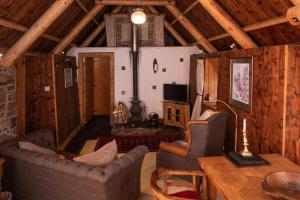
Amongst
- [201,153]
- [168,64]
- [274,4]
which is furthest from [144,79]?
[274,4]

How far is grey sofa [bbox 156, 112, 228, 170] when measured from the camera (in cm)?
405

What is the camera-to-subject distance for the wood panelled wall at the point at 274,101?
11.3 ft

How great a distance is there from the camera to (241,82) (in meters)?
4.83

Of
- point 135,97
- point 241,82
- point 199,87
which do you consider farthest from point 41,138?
point 199,87

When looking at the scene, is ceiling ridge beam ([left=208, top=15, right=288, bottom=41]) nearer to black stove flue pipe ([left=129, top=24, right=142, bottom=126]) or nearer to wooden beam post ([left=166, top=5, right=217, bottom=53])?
wooden beam post ([left=166, top=5, right=217, bottom=53])

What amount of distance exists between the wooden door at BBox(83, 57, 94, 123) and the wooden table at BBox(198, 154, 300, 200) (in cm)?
632

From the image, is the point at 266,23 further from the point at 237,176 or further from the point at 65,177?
the point at 65,177

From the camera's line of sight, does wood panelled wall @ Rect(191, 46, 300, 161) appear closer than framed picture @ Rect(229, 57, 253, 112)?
Yes

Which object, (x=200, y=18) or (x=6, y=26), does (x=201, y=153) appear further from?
(x=6, y=26)

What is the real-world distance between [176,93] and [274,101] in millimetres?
4497

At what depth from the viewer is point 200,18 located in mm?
5898

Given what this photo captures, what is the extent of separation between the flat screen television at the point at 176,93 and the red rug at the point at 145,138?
3.00 ft

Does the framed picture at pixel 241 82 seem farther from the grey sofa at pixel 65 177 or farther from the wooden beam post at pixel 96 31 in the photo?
the wooden beam post at pixel 96 31

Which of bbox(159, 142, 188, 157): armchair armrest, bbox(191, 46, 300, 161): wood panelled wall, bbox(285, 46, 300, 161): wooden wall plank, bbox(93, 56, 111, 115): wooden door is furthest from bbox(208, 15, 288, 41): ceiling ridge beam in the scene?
bbox(93, 56, 111, 115): wooden door
